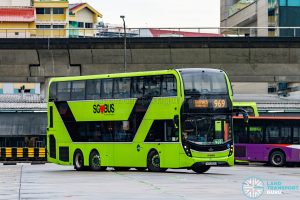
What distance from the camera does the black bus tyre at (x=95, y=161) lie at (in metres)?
41.3

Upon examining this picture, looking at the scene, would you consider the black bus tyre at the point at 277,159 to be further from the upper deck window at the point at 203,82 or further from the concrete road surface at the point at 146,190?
the concrete road surface at the point at 146,190

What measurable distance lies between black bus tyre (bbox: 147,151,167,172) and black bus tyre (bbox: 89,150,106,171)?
3.32 meters

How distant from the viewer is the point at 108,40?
57.9 m

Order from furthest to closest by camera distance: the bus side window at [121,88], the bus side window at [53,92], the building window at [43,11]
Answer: the building window at [43,11] < the bus side window at [53,92] < the bus side window at [121,88]

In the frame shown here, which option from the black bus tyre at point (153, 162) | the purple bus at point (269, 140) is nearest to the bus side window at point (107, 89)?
the black bus tyre at point (153, 162)

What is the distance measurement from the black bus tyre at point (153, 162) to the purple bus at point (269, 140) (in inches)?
599

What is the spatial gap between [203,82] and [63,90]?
27.9 feet

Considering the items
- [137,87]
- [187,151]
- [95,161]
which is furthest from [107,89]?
[187,151]

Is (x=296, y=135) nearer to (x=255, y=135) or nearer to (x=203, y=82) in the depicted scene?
(x=255, y=135)

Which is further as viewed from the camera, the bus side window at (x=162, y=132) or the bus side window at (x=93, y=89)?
the bus side window at (x=93, y=89)

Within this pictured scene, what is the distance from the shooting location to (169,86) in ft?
122

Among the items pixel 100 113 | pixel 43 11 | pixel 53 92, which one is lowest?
pixel 100 113

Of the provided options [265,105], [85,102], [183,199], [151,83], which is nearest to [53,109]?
[85,102]

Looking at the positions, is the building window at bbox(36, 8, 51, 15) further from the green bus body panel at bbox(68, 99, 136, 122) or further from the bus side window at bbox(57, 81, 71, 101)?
the green bus body panel at bbox(68, 99, 136, 122)
